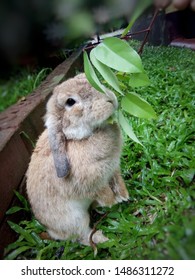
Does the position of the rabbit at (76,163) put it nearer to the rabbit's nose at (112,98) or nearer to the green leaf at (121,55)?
the rabbit's nose at (112,98)

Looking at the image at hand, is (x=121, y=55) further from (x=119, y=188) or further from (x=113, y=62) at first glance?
(x=119, y=188)

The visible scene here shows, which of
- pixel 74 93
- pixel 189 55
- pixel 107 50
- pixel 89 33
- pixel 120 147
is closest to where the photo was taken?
pixel 89 33

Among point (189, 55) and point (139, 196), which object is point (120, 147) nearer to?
point (139, 196)

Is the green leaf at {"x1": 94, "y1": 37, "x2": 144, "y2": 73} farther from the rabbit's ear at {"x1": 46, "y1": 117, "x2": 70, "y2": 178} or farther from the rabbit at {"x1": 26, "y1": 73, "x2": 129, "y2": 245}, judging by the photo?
the rabbit's ear at {"x1": 46, "y1": 117, "x2": 70, "y2": 178}

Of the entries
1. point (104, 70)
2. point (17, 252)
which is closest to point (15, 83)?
point (104, 70)

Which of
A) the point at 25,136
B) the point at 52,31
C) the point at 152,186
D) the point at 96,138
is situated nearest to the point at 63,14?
the point at 52,31

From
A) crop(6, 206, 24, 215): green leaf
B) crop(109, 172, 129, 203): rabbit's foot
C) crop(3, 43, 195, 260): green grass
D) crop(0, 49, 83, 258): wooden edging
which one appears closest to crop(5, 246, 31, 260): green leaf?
crop(3, 43, 195, 260): green grass
